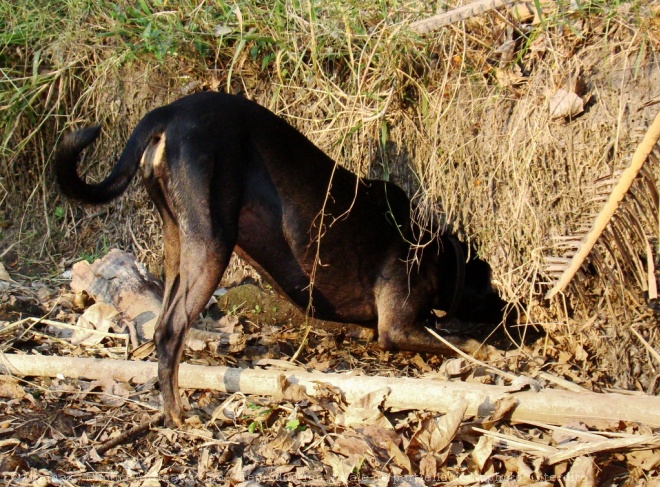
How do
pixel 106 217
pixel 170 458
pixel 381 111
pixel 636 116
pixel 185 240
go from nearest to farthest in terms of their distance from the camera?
pixel 170 458
pixel 185 240
pixel 636 116
pixel 381 111
pixel 106 217

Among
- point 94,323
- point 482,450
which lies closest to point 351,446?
point 482,450

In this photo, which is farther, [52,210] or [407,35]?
[52,210]

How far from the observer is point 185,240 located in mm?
3256

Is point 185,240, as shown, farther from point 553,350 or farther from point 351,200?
point 553,350

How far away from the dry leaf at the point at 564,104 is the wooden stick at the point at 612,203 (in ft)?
2.26

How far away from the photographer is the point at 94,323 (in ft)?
13.1

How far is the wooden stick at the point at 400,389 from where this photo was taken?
9.50 feet

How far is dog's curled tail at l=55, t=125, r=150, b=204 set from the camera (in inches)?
124

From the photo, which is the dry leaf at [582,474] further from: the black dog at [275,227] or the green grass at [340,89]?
the black dog at [275,227]

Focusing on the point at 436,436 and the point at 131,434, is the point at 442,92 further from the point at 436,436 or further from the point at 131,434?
the point at 131,434

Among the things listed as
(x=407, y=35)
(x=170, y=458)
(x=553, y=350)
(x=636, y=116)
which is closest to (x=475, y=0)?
(x=407, y=35)

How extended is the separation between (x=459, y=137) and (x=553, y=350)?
118 centimetres

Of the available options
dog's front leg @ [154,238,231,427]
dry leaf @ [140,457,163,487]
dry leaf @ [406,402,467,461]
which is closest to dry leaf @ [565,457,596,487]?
dry leaf @ [406,402,467,461]

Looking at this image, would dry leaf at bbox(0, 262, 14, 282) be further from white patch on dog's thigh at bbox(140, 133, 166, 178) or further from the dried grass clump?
white patch on dog's thigh at bbox(140, 133, 166, 178)
